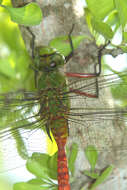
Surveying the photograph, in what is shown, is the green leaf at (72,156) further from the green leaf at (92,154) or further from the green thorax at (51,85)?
the green thorax at (51,85)

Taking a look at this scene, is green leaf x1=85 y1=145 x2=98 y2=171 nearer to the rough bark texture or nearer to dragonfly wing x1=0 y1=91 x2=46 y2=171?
the rough bark texture

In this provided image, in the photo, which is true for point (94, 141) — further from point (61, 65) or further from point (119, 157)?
point (61, 65)

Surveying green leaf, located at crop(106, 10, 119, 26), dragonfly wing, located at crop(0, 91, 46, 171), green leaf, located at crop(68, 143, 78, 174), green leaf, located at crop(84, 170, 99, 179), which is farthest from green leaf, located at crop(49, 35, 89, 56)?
green leaf, located at crop(84, 170, 99, 179)

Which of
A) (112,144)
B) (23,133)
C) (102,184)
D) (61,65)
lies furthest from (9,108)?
(102,184)

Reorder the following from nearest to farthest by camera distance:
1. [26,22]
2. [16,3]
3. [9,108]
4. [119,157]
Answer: [26,22], [16,3], [9,108], [119,157]

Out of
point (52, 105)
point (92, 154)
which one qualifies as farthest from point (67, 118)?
point (92, 154)

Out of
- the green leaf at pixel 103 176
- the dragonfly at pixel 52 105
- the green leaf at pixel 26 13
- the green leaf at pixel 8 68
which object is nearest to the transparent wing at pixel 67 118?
the dragonfly at pixel 52 105

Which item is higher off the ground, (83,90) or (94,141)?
(83,90)

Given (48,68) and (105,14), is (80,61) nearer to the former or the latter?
(48,68)
